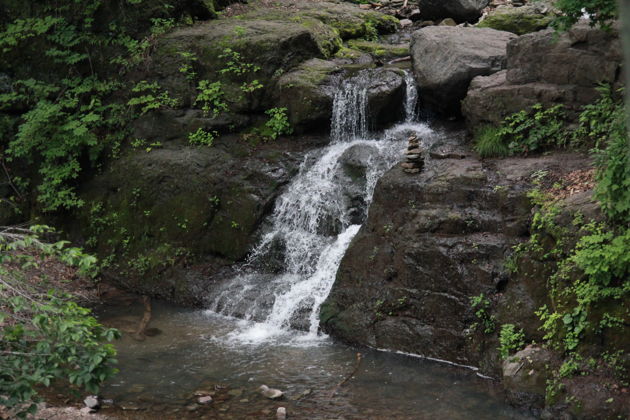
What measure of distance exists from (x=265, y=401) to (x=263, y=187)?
5.24 m

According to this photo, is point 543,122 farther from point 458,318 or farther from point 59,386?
point 59,386

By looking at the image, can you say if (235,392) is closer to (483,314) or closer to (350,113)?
(483,314)

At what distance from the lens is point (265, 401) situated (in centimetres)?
762

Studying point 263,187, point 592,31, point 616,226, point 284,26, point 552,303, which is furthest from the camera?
point 284,26

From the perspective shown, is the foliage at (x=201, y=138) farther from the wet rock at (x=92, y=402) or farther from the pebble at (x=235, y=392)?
the wet rock at (x=92, y=402)

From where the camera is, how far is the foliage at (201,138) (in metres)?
12.9

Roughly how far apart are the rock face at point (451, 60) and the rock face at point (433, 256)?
2.24m

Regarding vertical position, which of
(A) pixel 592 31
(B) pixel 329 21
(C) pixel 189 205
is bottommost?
(C) pixel 189 205

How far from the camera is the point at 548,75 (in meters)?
10.4

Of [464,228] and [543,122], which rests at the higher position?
[543,122]

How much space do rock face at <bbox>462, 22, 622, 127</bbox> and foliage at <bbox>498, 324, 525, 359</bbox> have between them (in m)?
3.93

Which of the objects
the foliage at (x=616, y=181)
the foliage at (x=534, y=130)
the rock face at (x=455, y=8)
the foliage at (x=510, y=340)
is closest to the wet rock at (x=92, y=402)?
the foliage at (x=510, y=340)

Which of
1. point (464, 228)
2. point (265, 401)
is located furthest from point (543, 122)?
point (265, 401)

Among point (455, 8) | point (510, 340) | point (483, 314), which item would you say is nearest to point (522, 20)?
point (455, 8)
